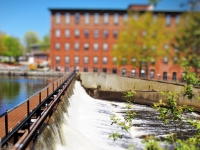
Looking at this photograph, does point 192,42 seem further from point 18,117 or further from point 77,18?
point 77,18

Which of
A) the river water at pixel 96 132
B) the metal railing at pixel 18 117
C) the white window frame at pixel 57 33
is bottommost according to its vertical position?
the river water at pixel 96 132

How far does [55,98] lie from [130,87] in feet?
60.5

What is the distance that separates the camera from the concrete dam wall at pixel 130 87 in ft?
74.3

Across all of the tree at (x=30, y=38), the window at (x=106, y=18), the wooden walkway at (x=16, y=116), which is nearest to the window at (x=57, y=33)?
the window at (x=106, y=18)

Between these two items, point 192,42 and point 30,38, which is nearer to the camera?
point 192,42

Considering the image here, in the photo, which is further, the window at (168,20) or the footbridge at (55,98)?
the window at (168,20)

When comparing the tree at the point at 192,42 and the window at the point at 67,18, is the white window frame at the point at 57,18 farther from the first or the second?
the tree at the point at 192,42

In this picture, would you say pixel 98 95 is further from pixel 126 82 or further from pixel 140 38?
pixel 140 38

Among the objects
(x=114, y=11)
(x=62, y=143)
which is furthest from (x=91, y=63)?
(x=62, y=143)

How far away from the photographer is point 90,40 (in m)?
51.3

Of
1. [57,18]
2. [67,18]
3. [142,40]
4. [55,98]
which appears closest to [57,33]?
[57,18]

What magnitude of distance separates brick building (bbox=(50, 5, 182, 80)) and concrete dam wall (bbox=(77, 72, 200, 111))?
14.5 m

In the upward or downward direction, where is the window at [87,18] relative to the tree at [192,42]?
upward

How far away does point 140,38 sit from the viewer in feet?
129
